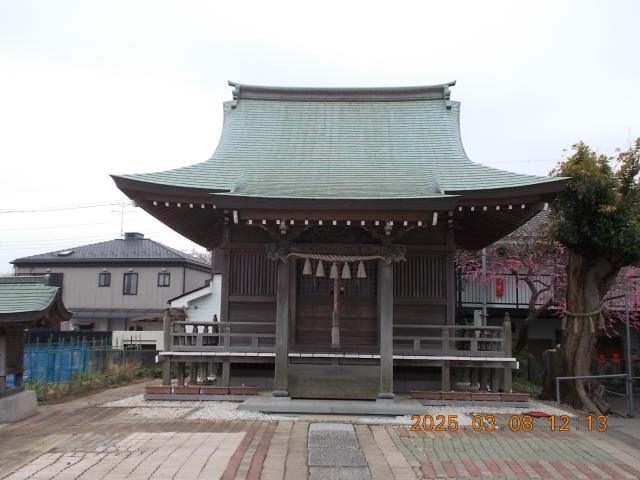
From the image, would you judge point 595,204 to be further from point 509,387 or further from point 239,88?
point 239,88

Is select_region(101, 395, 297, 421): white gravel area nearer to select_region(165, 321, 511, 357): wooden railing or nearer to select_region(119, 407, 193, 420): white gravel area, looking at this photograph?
select_region(119, 407, 193, 420): white gravel area

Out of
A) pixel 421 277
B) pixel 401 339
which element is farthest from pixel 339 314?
pixel 421 277

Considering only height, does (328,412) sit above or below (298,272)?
below

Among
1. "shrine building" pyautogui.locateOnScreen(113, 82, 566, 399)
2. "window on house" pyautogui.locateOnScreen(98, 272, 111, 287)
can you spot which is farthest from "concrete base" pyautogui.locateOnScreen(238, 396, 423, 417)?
"window on house" pyautogui.locateOnScreen(98, 272, 111, 287)

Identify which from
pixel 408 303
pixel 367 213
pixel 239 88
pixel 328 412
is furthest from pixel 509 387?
pixel 239 88

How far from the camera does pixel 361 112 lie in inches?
578

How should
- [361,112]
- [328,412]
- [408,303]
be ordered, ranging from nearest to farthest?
1. [328,412]
2. [408,303]
3. [361,112]

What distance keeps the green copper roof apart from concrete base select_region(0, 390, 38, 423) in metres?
1.69

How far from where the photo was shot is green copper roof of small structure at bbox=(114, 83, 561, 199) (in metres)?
10.6

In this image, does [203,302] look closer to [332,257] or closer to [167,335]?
[167,335]

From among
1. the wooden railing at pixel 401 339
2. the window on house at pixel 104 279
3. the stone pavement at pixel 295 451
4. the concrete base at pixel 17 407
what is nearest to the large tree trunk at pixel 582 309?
the wooden railing at pixel 401 339

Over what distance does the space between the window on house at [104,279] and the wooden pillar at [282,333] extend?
85.9 feet

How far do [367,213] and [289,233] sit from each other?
5.56 feet

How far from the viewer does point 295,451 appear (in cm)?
704
